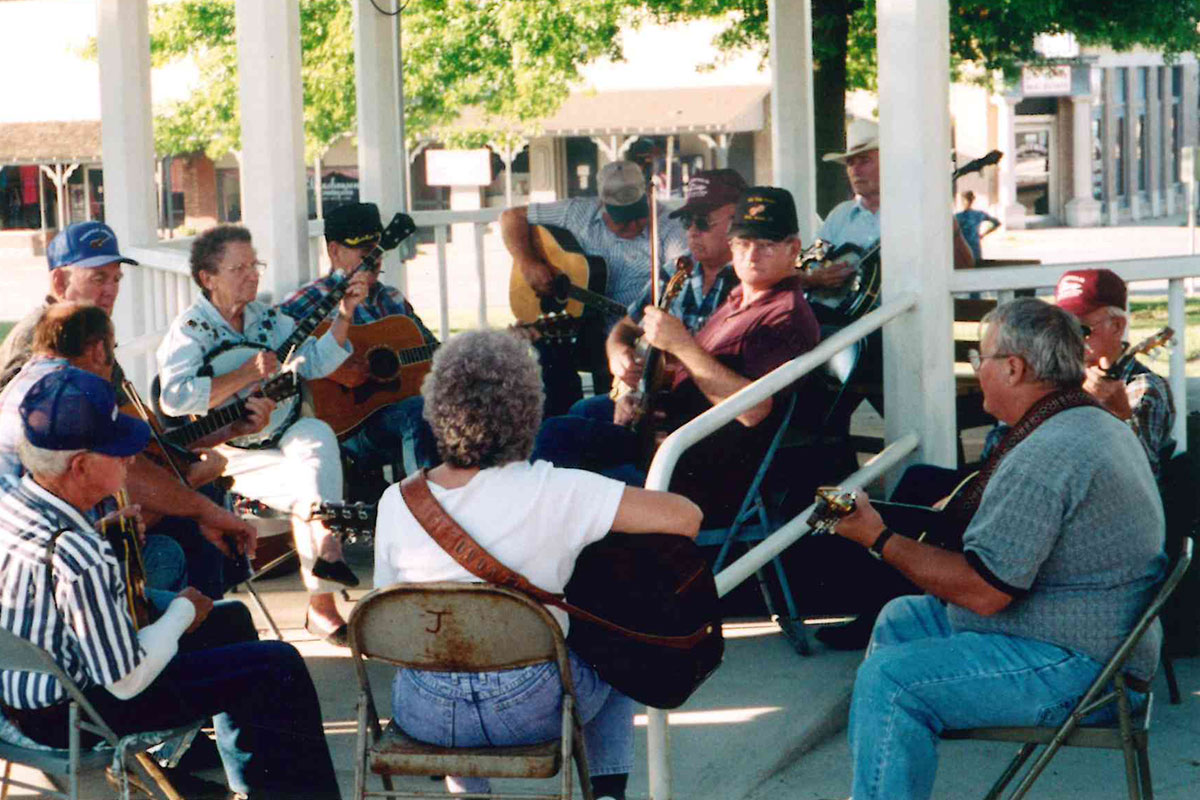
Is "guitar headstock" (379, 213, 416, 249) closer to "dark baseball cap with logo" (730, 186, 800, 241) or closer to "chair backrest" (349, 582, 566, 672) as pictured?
"dark baseball cap with logo" (730, 186, 800, 241)

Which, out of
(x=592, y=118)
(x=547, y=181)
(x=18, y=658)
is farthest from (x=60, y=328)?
(x=547, y=181)

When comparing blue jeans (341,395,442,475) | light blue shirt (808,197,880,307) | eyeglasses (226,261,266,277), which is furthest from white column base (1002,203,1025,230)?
eyeglasses (226,261,266,277)

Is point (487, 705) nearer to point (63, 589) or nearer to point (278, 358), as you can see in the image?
point (63, 589)

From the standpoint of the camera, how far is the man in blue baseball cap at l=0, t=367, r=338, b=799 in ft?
11.4

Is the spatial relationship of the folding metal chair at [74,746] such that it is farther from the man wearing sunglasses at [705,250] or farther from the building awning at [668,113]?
the building awning at [668,113]

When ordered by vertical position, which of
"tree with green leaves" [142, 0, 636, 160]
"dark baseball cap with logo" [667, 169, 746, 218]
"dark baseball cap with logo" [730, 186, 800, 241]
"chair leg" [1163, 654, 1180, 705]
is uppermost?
"tree with green leaves" [142, 0, 636, 160]

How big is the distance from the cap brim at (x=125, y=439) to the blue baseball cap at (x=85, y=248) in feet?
5.60

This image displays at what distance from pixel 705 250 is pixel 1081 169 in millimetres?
38959

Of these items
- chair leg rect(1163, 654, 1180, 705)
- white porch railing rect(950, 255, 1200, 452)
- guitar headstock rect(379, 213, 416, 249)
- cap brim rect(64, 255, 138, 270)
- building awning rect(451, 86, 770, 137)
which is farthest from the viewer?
building awning rect(451, 86, 770, 137)

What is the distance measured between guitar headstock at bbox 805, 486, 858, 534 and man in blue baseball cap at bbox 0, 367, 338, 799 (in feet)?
4.16

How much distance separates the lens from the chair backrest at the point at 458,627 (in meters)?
3.34

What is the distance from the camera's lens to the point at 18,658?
3484 millimetres

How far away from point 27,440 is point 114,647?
1.59 feet

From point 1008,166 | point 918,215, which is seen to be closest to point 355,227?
point 918,215
